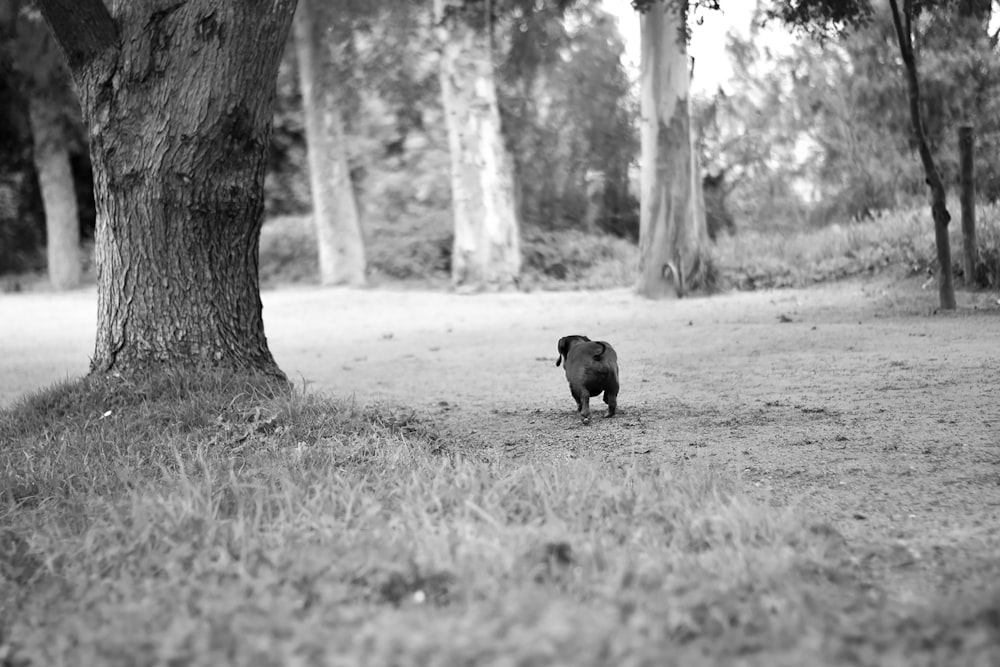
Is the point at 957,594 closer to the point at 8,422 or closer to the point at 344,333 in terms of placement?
the point at 8,422

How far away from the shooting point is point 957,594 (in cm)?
356

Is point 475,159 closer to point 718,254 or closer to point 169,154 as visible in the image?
point 718,254

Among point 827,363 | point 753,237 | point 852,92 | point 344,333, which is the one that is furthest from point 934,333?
point 852,92

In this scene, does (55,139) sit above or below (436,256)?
above

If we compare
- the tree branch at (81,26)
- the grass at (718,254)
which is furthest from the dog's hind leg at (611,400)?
the grass at (718,254)

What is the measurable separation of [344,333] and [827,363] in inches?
301

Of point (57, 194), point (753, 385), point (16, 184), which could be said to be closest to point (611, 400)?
point (753, 385)

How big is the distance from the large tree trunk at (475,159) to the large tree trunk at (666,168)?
Result: 4549mm

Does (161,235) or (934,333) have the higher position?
(161,235)

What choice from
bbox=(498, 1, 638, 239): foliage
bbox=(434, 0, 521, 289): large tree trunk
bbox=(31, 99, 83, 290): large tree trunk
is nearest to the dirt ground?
bbox=(434, 0, 521, 289): large tree trunk

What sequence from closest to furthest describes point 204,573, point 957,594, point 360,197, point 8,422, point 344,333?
point 957,594
point 204,573
point 8,422
point 344,333
point 360,197

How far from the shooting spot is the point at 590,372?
712cm

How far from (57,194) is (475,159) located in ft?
41.9

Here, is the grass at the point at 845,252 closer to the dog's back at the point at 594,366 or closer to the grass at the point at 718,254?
the grass at the point at 718,254
